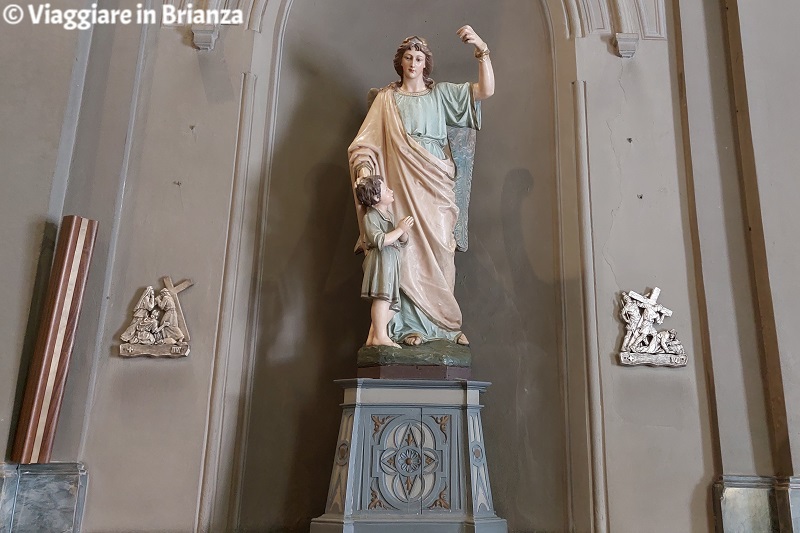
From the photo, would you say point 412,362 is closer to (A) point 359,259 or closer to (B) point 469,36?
(A) point 359,259

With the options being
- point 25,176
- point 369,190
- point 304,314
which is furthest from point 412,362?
point 25,176

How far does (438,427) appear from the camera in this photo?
3447 mm

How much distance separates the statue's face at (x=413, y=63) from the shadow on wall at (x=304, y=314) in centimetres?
79

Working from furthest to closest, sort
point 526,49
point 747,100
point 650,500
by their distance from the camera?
1. point 526,49
2. point 747,100
3. point 650,500

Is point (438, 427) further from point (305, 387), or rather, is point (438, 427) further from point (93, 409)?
point (93, 409)

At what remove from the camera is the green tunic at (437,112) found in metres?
4.04

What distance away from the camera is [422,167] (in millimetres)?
3957

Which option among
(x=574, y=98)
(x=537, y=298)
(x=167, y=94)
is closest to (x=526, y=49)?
(x=574, y=98)

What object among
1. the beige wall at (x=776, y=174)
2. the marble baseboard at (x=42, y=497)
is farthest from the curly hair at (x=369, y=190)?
the beige wall at (x=776, y=174)

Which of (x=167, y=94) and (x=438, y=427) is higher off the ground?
(x=167, y=94)

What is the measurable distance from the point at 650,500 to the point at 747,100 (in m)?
2.38

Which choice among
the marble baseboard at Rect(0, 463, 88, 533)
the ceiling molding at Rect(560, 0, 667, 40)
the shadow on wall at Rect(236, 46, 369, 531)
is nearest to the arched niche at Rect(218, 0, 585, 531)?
the shadow on wall at Rect(236, 46, 369, 531)

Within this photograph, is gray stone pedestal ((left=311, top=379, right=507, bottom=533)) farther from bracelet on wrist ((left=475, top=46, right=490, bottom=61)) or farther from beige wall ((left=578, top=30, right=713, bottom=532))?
bracelet on wrist ((left=475, top=46, right=490, bottom=61))

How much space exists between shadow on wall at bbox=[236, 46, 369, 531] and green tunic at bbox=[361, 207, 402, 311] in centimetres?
85
